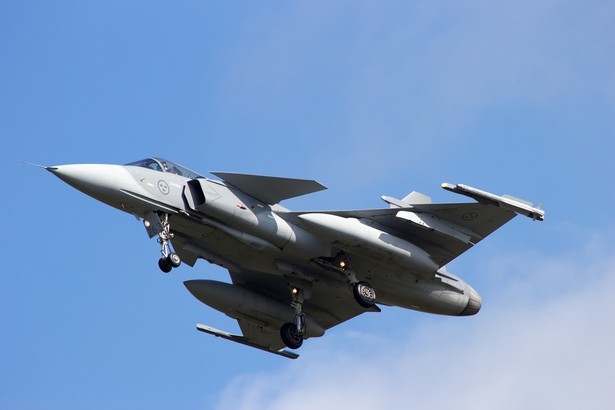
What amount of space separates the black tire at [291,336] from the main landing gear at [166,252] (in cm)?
546

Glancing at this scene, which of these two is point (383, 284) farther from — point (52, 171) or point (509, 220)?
point (52, 171)

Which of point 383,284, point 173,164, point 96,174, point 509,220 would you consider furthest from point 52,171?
point 509,220

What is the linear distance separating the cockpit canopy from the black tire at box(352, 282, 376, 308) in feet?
16.0

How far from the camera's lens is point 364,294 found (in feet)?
92.6

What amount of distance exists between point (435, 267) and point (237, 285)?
5820 mm

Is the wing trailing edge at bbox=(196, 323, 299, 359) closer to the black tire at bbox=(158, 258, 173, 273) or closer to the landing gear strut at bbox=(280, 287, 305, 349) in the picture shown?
the landing gear strut at bbox=(280, 287, 305, 349)

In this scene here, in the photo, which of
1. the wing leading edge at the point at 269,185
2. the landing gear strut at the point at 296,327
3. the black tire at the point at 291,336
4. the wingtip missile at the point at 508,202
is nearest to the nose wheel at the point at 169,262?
the wing leading edge at the point at 269,185

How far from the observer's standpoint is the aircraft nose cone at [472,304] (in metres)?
31.0

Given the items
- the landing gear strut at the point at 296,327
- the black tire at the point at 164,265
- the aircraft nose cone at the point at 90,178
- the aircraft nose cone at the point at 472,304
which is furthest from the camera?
the aircraft nose cone at the point at 472,304

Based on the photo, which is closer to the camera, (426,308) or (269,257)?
(269,257)

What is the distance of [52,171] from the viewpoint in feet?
83.7

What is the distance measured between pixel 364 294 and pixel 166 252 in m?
5.44

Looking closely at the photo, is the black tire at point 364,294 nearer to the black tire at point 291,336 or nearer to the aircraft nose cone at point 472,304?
the black tire at point 291,336

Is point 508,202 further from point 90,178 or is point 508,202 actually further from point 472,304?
point 90,178
